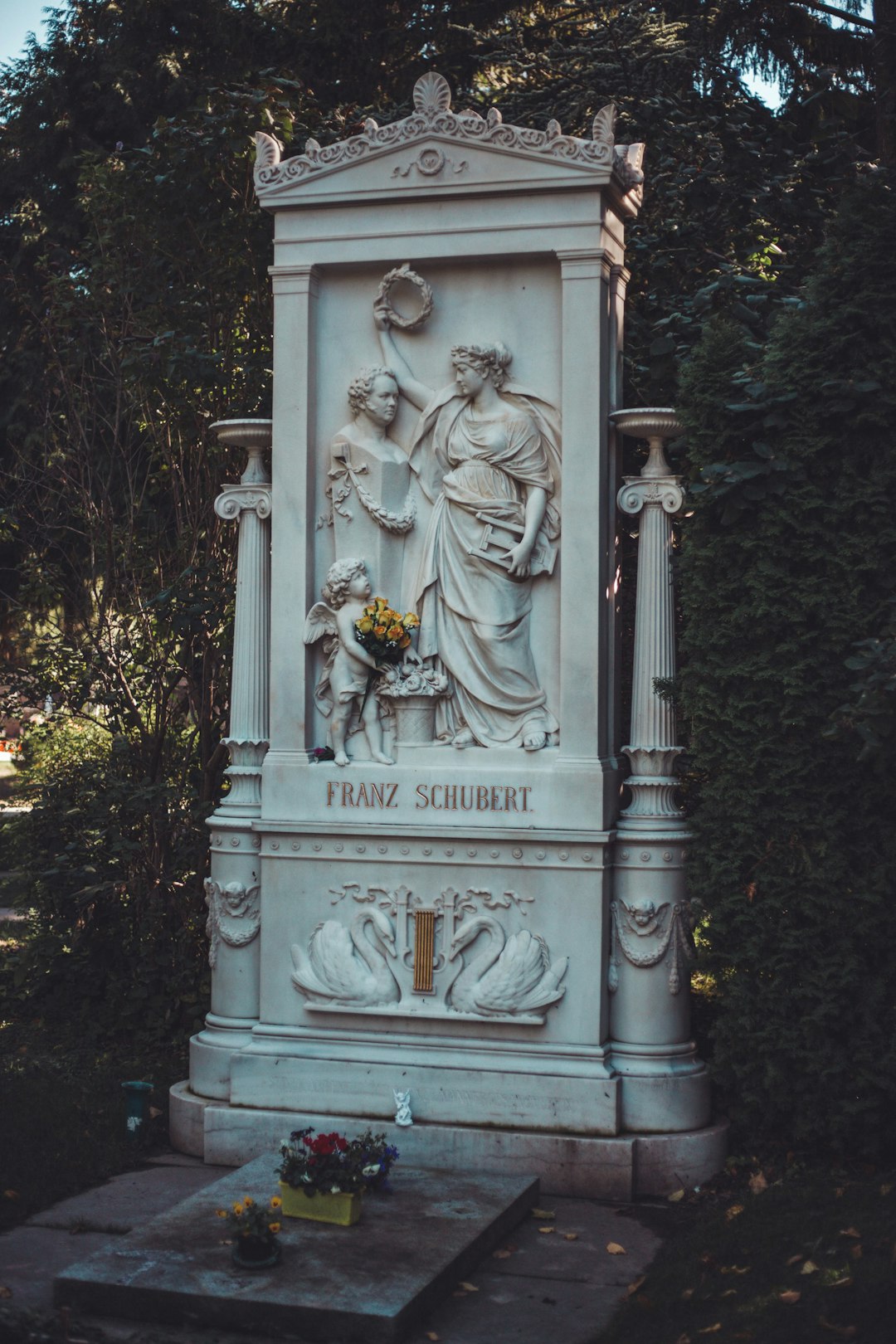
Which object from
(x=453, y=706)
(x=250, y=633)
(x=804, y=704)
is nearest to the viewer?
(x=804, y=704)

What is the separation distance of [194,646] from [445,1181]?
4.60 meters

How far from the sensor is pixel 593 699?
286 inches

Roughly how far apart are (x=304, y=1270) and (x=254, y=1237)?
219 mm

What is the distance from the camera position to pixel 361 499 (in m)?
7.69

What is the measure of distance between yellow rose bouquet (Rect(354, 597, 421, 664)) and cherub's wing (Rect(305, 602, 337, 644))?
18 cm

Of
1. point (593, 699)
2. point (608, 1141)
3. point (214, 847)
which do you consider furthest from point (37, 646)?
point (608, 1141)

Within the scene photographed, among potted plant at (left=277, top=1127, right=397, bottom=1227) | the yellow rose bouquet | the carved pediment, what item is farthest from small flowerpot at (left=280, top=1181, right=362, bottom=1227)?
the carved pediment

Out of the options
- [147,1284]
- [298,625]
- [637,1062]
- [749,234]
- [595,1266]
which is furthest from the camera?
[749,234]

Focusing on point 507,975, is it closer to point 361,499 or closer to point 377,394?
point 361,499

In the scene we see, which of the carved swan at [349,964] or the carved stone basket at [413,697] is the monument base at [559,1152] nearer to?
the carved swan at [349,964]

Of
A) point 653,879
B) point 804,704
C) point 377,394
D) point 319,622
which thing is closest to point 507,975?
point 653,879

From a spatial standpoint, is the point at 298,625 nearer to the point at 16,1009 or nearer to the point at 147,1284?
the point at 147,1284

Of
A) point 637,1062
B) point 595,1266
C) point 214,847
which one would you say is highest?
point 214,847

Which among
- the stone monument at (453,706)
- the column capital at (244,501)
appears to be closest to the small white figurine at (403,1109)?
the stone monument at (453,706)
